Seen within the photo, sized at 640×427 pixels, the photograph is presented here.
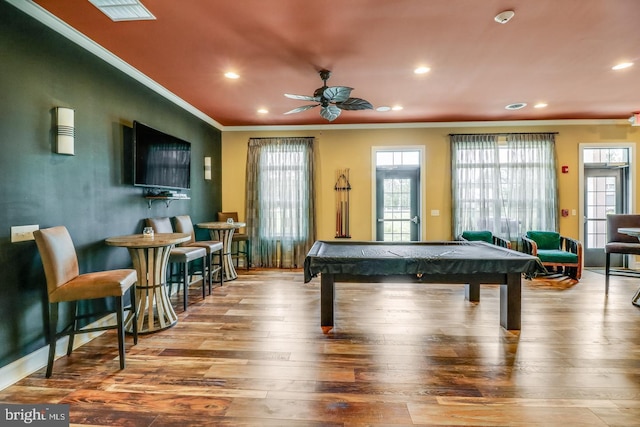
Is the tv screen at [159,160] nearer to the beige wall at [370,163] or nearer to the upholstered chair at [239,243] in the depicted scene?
the upholstered chair at [239,243]

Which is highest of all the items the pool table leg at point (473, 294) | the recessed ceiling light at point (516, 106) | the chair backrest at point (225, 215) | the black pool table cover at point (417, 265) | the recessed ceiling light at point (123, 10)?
the recessed ceiling light at point (516, 106)

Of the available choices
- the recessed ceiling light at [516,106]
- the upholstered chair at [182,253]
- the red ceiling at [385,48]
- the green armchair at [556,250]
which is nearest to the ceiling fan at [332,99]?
the red ceiling at [385,48]

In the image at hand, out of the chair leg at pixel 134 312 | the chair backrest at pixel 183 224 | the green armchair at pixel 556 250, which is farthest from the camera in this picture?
the green armchair at pixel 556 250

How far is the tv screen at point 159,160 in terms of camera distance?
3492 mm

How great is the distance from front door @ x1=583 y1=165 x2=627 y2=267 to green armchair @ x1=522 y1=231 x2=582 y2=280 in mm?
1003

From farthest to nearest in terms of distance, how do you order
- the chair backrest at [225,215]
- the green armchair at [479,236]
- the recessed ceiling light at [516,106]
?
the chair backrest at [225,215] < the green armchair at [479,236] < the recessed ceiling light at [516,106]

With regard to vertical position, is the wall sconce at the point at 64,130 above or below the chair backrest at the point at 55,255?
above

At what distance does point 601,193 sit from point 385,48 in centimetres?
565

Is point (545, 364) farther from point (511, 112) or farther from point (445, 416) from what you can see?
point (511, 112)

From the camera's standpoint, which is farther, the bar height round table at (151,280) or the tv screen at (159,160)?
the tv screen at (159,160)

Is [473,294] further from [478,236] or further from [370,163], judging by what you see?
[370,163]

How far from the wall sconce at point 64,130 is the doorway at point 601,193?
773 centimetres

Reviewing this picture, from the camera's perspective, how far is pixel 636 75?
372cm

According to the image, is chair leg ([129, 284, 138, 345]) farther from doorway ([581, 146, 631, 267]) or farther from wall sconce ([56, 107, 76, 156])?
doorway ([581, 146, 631, 267])
